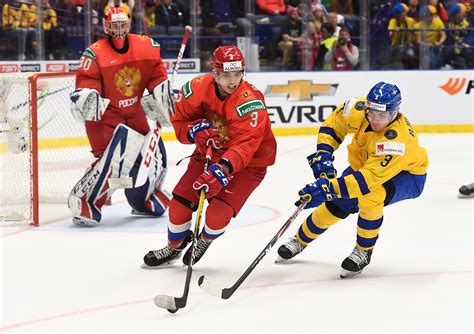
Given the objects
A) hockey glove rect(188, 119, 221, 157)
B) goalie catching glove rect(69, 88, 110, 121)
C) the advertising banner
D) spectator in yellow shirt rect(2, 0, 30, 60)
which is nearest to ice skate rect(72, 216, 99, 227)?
goalie catching glove rect(69, 88, 110, 121)

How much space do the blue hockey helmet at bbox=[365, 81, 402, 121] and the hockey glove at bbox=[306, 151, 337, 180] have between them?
275mm

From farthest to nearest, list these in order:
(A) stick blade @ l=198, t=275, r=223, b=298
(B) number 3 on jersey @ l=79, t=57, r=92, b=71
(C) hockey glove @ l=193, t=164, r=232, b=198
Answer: (B) number 3 on jersey @ l=79, t=57, r=92, b=71
(C) hockey glove @ l=193, t=164, r=232, b=198
(A) stick blade @ l=198, t=275, r=223, b=298

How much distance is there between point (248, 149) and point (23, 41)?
209 inches

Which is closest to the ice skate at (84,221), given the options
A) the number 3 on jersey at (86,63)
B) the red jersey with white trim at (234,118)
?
the number 3 on jersey at (86,63)

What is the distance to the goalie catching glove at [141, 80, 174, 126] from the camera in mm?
4617

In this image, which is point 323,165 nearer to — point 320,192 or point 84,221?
point 320,192

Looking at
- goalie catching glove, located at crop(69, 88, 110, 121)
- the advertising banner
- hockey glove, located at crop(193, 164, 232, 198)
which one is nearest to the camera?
hockey glove, located at crop(193, 164, 232, 198)

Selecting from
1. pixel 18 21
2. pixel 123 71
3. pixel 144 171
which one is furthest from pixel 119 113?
pixel 18 21

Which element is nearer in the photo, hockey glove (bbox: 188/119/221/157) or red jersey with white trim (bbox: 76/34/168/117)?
hockey glove (bbox: 188/119/221/157)

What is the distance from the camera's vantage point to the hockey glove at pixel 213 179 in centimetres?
326

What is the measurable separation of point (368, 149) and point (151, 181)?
1588 millimetres

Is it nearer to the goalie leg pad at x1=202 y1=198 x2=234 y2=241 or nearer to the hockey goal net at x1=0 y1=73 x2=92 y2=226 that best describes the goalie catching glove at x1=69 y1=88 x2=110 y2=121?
the hockey goal net at x1=0 y1=73 x2=92 y2=226

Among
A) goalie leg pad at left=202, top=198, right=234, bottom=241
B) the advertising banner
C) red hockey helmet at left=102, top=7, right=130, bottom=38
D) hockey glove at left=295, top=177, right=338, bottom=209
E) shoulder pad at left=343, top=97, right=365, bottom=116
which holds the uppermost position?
red hockey helmet at left=102, top=7, right=130, bottom=38

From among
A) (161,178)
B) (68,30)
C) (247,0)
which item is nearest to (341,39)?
(247,0)
